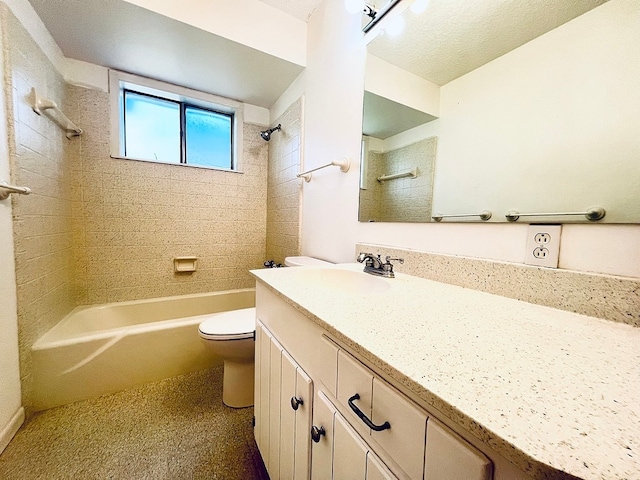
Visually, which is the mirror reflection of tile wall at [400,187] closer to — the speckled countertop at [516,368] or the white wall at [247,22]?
the speckled countertop at [516,368]

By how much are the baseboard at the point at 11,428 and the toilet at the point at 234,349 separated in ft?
2.81

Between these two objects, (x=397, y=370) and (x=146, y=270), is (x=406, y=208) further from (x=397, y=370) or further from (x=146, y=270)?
(x=146, y=270)

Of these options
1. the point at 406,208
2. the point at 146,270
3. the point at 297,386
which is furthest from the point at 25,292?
the point at 406,208

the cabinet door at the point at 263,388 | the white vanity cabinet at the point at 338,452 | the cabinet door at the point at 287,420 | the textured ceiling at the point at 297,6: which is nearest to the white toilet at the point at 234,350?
the cabinet door at the point at 263,388

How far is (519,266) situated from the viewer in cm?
66

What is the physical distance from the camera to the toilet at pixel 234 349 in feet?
4.07

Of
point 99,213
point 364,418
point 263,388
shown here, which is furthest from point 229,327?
point 99,213

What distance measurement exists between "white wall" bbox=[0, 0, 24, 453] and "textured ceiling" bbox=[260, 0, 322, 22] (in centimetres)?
149

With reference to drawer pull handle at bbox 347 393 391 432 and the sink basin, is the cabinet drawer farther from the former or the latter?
the sink basin

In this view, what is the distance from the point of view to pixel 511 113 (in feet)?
2.32

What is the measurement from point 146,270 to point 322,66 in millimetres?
2155

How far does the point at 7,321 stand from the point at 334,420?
5.20 feet

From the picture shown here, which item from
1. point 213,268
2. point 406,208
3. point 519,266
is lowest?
point 213,268

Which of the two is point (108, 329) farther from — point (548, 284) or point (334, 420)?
point (548, 284)
